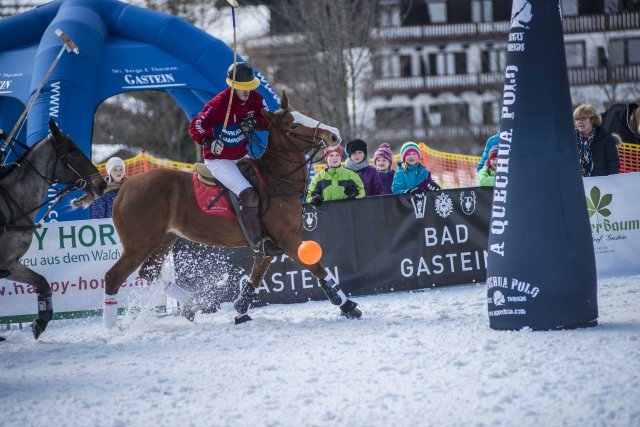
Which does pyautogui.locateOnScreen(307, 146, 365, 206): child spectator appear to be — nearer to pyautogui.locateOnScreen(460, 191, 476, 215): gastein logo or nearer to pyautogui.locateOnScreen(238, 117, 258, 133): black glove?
pyautogui.locateOnScreen(460, 191, 476, 215): gastein logo

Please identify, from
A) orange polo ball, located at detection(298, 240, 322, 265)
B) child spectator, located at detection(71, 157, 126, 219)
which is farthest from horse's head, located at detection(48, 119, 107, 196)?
orange polo ball, located at detection(298, 240, 322, 265)

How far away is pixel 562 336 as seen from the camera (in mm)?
6574

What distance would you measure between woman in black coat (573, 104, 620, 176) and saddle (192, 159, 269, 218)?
4.73 m

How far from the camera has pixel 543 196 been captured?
22.6 feet

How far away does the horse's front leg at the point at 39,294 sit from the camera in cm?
836

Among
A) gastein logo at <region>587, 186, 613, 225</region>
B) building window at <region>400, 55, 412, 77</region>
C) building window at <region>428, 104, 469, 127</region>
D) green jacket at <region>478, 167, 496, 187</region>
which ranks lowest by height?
gastein logo at <region>587, 186, 613, 225</region>

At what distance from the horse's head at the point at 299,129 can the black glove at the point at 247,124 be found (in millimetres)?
145

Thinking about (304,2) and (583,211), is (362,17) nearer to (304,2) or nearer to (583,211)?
(304,2)

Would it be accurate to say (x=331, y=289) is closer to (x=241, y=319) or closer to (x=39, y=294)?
(x=241, y=319)

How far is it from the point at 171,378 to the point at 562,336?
10.3 feet

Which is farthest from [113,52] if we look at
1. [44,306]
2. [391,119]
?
[391,119]

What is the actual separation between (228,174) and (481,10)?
40.9 meters

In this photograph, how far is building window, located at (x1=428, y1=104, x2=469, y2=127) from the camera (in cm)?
3714

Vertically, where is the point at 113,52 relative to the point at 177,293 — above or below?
above
